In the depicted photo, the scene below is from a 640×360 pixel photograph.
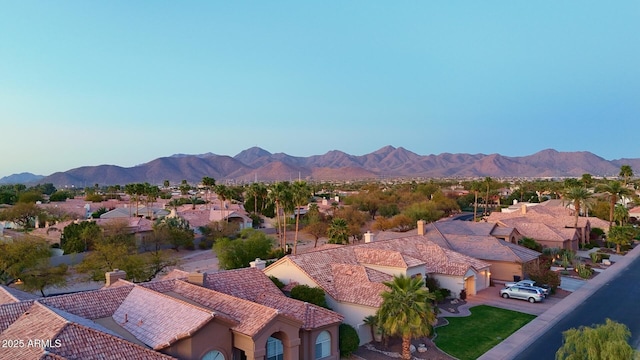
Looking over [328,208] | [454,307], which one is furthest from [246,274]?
[328,208]

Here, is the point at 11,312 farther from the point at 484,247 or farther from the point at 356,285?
the point at 484,247

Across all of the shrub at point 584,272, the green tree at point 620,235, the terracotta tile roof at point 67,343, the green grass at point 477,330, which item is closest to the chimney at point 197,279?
the terracotta tile roof at point 67,343

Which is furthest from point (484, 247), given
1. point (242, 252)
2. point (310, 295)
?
point (310, 295)

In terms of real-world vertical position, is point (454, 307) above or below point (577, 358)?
below

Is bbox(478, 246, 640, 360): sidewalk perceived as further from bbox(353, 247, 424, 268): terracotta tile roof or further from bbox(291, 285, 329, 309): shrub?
bbox(291, 285, 329, 309): shrub

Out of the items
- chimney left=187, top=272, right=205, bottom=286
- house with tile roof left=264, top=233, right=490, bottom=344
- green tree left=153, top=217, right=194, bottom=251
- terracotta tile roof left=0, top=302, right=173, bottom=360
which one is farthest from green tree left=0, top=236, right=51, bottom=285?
green tree left=153, top=217, right=194, bottom=251

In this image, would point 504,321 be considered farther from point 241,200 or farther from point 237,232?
point 241,200
